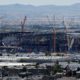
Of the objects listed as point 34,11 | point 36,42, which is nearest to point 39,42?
point 36,42

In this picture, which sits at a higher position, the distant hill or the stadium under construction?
the stadium under construction

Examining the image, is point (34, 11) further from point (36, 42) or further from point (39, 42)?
point (39, 42)

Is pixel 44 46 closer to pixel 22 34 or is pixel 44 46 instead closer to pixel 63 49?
pixel 63 49

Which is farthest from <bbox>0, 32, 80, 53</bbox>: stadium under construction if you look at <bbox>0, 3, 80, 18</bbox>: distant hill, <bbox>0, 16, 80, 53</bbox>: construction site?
<bbox>0, 3, 80, 18</bbox>: distant hill

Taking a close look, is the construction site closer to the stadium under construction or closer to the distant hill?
the stadium under construction

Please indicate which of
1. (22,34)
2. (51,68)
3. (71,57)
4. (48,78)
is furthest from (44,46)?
(48,78)

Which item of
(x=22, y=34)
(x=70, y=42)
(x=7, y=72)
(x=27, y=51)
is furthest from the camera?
(x=22, y=34)

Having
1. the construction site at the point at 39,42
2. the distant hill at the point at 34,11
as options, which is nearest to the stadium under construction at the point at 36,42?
the construction site at the point at 39,42

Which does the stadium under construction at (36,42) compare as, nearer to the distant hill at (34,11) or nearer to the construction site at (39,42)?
the construction site at (39,42)

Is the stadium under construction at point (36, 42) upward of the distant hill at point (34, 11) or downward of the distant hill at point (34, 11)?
upward

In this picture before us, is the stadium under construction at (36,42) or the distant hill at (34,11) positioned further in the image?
the distant hill at (34,11)

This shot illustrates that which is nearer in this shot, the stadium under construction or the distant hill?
the stadium under construction
